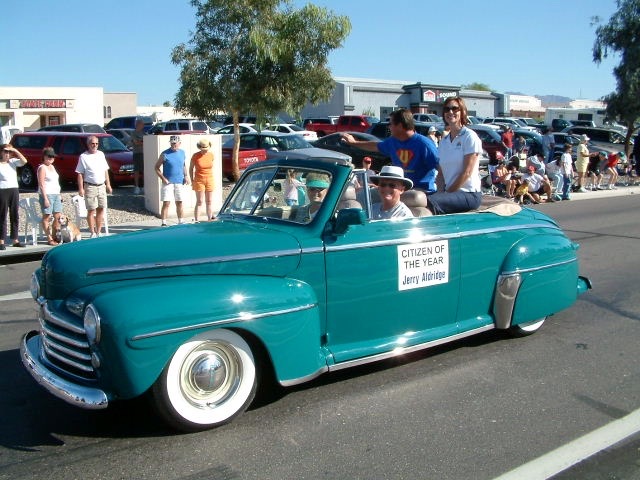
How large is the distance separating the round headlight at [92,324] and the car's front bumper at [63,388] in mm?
274

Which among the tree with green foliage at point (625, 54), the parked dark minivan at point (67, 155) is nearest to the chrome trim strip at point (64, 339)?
the parked dark minivan at point (67, 155)

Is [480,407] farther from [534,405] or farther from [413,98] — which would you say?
[413,98]

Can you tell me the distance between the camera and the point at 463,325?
16.7 feet

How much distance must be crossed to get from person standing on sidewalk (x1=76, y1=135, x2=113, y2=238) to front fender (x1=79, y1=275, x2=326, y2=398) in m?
7.62

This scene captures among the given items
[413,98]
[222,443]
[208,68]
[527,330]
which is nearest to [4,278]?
[222,443]

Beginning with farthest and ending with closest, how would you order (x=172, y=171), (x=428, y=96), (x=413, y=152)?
(x=428, y=96) < (x=172, y=171) < (x=413, y=152)

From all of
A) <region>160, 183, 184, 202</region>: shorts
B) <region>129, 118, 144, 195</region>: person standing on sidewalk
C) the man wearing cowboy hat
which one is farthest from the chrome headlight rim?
<region>129, 118, 144, 195</region>: person standing on sidewalk

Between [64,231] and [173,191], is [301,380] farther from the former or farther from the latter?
[173,191]

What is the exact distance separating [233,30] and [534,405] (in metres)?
14.1

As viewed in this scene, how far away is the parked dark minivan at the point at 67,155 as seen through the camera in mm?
17109

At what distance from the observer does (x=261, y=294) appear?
3.93 metres

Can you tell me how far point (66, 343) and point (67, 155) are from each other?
14.6 meters

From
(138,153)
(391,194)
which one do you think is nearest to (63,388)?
(391,194)

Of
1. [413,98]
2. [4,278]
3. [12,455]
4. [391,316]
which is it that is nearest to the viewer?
[12,455]
